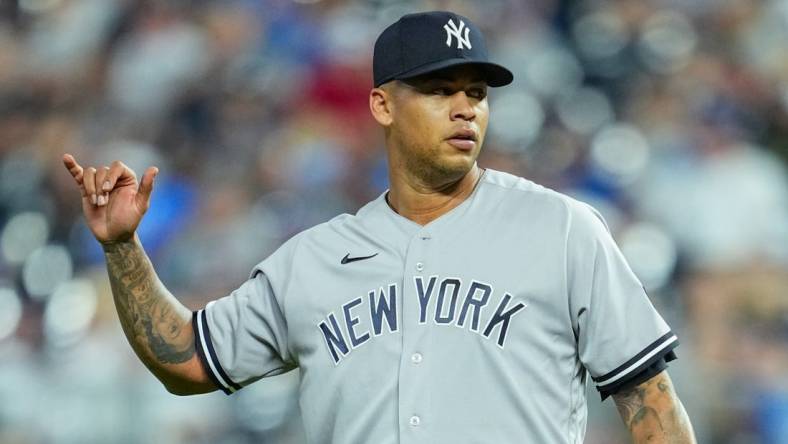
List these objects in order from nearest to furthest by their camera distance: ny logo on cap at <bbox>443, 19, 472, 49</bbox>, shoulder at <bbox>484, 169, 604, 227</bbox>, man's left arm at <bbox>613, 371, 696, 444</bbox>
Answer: man's left arm at <bbox>613, 371, 696, 444</bbox> → shoulder at <bbox>484, 169, 604, 227</bbox> → ny logo on cap at <bbox>443, 19, 472, 49</bbox>

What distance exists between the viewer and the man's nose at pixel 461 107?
269 centimetres

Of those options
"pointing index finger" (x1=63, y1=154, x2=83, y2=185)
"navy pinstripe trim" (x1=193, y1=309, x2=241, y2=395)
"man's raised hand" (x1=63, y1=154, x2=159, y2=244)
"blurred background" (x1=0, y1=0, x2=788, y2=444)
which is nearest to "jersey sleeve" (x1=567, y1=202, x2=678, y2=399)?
"navy pinstripe trim" (x1=193, y1=309, x2=241, y2=395)

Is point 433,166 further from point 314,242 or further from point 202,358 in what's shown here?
point 202,358

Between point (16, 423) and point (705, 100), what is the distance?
10.9 feet

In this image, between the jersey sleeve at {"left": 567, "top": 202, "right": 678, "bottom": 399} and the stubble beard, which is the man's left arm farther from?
the stubble beard

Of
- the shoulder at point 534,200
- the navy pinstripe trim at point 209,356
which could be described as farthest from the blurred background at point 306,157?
the shoulder at point 534,200

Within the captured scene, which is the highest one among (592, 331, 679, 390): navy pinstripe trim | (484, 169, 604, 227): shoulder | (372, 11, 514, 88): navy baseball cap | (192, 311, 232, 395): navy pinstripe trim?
(372, 11, 514, 88): navy baseball cap

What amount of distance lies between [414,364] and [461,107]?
0.59m

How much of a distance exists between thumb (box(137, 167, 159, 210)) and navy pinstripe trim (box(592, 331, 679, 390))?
108 centimetres

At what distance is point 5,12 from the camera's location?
242 inches

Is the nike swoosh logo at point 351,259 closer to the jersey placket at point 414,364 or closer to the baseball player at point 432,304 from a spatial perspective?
the baseball player at point 432,304

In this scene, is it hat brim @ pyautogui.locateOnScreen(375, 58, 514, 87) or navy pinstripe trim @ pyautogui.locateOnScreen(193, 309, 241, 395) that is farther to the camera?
navy pinstripe trim @ pyautogui.locateOnScreen(193, 309, 241, 395)

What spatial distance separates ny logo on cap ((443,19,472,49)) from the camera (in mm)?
2738

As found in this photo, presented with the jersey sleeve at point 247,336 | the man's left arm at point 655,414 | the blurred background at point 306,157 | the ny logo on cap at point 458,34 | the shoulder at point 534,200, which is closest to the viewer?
the man's left arm at point 655,414
